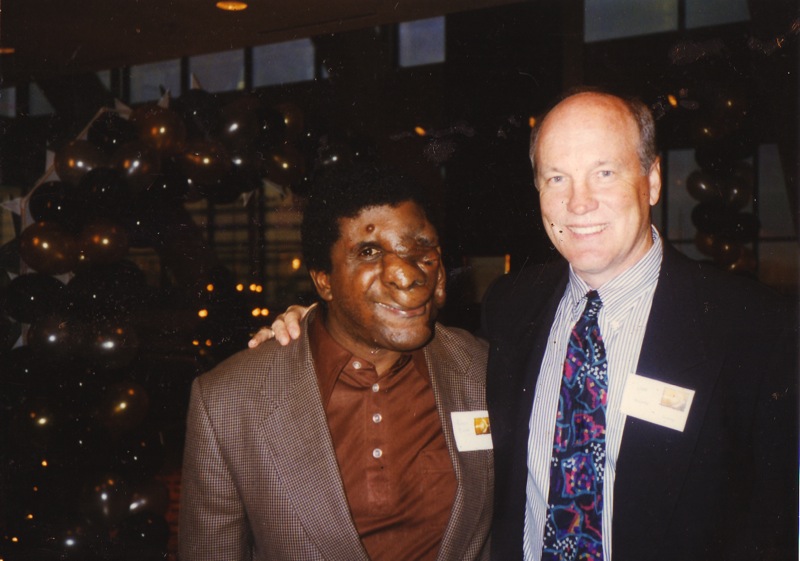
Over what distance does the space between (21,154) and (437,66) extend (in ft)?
9.82

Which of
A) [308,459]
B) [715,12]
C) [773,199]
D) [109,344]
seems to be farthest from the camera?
[109,344]

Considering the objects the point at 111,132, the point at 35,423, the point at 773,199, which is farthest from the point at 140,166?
the point at 773,199

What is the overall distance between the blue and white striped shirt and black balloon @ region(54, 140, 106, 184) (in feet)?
9.26

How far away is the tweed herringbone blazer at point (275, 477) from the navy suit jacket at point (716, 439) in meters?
0.44

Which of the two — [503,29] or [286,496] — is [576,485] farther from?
[503,29]

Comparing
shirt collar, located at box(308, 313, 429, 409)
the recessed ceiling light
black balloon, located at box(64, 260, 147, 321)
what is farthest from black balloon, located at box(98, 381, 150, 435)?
the recessed ceiling light

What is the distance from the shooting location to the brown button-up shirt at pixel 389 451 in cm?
174

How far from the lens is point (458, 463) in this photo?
179 centimetres

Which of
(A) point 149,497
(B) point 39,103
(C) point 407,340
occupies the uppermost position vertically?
(B) point 39,103

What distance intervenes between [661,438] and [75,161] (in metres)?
3.26

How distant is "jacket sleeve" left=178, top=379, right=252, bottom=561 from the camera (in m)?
1.76

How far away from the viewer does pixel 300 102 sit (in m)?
3.26

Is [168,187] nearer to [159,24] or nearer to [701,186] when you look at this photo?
[159,24]

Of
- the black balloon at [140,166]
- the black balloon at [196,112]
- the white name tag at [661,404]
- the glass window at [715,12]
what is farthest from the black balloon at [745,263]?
the black balloon at [140,166]
